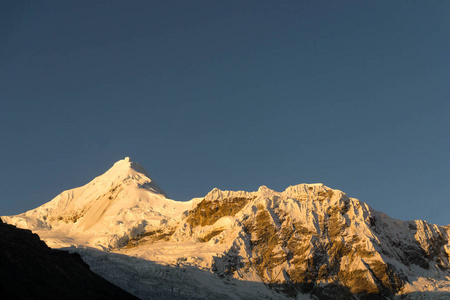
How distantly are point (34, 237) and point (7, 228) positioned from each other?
376 inches

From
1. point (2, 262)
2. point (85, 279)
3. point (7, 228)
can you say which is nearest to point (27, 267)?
point (2, 262)

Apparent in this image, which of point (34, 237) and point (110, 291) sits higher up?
point (34, 237)

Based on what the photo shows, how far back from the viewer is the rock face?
462 ft

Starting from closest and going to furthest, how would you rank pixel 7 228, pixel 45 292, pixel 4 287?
pixel 4 287 → pixel 45 292 → pixel 7 228

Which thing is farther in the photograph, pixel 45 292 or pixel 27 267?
pixel 27 267

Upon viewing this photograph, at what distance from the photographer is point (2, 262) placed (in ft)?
488

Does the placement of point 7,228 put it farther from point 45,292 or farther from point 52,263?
point 45,292

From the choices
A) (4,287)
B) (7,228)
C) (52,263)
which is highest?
(7,228)

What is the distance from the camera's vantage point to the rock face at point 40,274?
140750mm

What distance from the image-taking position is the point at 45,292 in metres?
145

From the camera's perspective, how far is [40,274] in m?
157

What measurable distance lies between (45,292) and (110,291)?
30.8m

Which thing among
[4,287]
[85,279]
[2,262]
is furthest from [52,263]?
[4,287]

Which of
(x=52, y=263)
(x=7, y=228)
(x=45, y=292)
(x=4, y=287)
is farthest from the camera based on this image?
(x=7, y=228)
